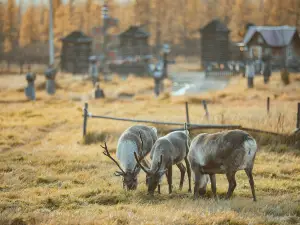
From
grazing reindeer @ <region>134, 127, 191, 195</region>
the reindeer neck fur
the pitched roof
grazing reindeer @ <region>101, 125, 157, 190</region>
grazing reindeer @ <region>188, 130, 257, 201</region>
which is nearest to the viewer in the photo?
grazing reindeer @ <region>188, 130, 257, 201</region>

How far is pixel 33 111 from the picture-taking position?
23891mm

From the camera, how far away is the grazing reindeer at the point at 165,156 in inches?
386

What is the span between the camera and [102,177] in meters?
12.2

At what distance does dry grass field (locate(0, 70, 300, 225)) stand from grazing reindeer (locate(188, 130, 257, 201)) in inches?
14.9

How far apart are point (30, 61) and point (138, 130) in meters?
48.6

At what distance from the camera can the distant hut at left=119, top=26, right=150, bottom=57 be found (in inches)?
1954

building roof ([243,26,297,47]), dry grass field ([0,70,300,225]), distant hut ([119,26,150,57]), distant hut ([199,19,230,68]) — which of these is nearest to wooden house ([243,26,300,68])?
building roof ([243,26,297,47])

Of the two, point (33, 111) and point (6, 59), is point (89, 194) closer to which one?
point (33, 111)

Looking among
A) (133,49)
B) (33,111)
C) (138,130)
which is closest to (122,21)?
(133,49)

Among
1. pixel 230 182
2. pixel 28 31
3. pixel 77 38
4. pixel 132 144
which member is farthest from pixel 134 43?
pixel 230 182

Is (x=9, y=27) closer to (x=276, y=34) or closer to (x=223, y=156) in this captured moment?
(x=276, y=34)

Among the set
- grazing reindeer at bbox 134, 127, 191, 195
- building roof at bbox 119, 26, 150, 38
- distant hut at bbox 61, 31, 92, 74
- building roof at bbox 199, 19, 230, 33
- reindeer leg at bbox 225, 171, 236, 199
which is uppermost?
building roof at bbox 199, 19, 230, 33

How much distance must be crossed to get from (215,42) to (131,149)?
146 feet

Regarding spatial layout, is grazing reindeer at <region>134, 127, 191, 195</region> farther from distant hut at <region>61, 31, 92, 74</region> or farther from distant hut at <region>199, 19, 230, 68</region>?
distant hut at <region>199, 19, 230, 68</region>
